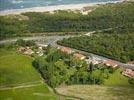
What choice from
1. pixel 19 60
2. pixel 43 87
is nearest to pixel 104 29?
pixel 19 60

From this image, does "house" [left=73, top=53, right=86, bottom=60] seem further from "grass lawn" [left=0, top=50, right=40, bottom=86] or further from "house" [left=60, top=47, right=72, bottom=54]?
"grass lawn" [left=0, top=50, right=40, bottom=86]

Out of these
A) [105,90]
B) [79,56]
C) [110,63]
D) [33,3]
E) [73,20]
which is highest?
[33,3]

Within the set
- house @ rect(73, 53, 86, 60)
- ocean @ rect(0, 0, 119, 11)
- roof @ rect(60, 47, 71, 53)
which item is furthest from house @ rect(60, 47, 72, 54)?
ocean @ rect(0, 0, 119, 11)

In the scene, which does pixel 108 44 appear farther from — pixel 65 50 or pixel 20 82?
pixel 20 82

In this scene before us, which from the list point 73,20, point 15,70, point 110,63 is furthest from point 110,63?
point 73,20

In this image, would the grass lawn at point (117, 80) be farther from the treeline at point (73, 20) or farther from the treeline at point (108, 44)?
the treeline at point (73, 20)

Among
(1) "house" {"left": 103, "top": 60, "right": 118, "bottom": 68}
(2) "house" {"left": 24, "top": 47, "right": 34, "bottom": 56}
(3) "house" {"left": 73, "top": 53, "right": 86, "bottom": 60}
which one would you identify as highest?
(2) "house" {"left": 24, "top": 47, "right": 34, "bottom": 56}

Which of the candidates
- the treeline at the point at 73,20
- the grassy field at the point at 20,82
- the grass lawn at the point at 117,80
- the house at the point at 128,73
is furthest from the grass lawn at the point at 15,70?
the treeline at the point at 73,20
